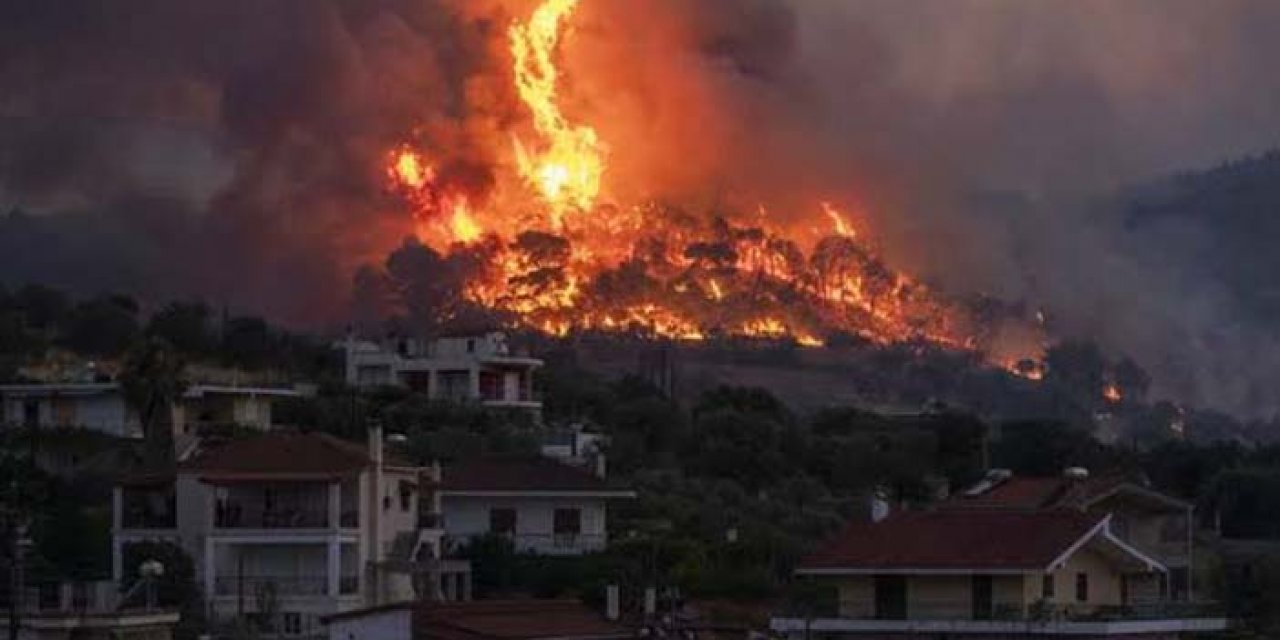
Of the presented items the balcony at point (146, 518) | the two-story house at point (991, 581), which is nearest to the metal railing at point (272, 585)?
the balcony at point (146, 518)

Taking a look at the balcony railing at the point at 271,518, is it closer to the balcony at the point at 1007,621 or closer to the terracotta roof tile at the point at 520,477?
the terracotta roof tile at the point at 520,477

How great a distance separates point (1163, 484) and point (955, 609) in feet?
167

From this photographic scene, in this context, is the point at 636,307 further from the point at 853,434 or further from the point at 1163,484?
the point at 1163,484

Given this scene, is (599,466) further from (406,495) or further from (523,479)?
(406,495)

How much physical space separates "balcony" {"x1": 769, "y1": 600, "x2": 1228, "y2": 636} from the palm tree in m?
30.1

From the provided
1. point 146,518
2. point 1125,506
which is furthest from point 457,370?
point 1125,506

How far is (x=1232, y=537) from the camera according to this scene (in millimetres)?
101938

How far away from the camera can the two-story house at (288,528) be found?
7388cm

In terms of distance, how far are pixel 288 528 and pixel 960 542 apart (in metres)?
18.0

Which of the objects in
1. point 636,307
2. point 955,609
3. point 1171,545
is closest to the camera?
point 955,609

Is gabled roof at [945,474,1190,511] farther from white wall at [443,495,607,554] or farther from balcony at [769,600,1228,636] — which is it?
white wall at [443,495,607,554]

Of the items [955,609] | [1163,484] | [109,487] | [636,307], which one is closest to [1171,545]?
[955,609]

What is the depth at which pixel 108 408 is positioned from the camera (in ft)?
319

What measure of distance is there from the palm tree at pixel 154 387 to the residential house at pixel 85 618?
21.0 metres
